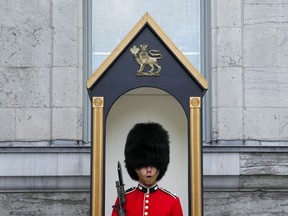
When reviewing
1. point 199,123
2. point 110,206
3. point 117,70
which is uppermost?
point 117,70

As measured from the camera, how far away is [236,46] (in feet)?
33.2

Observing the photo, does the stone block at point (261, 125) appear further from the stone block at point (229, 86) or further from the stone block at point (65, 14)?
the stone block at point (65, 14)

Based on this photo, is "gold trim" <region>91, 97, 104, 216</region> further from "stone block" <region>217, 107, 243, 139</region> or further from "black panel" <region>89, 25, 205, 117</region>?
"stone block" <region>217, 107, 243, 139</region>

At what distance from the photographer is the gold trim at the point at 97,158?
7844 mm

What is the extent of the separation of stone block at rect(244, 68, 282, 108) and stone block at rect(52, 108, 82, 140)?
2043 mm

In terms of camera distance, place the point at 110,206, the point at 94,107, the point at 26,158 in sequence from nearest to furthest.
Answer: the point at 94,107 → the point at 110,206 → the point at 26,158

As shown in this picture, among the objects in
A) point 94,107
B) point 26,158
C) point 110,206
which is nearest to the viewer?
point 94,107

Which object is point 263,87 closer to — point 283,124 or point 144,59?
point 283,124

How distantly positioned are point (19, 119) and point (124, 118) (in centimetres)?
171

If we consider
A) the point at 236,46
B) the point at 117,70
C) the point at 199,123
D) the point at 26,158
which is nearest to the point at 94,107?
the point at 117,70

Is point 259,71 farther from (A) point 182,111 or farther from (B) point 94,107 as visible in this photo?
(B) point 94,107

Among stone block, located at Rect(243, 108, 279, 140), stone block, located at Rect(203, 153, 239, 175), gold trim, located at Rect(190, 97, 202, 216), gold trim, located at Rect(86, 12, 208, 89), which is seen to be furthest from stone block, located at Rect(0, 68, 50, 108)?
gold trim, located at Rect(190, 97, 202, 216)

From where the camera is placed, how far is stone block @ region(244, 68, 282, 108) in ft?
33.0

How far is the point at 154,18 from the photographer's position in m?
10.5
